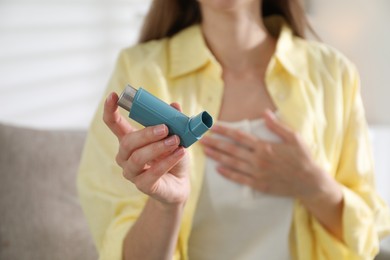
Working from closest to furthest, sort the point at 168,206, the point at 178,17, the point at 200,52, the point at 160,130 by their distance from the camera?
the point at 160,130, the point at 168,206, the point at 200,52, the point at 178,17

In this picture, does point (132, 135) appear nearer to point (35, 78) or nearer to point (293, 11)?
point (293, 11)

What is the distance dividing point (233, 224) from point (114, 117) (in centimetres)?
38

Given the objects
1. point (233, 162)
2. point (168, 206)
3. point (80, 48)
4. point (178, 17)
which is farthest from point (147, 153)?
point (80, 48)

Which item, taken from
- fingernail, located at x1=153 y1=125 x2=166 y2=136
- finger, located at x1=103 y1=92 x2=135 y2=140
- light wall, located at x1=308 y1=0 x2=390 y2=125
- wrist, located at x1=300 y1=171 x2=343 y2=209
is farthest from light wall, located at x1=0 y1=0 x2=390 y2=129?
fingernail, located at x1=153 y1=125 x2=166 y2=136

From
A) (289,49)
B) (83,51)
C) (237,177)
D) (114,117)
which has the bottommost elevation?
(83,51)

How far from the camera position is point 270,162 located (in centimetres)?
89

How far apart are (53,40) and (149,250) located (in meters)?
0.83

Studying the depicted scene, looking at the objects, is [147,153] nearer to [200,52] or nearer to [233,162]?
[233,162]

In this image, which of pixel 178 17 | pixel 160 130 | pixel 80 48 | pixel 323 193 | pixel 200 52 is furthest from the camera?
pixel 80 48

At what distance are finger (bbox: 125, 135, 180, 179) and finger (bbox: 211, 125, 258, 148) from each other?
31 centimetres

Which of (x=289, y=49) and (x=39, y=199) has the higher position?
(x=289, y=49)

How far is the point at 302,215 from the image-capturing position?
92cm

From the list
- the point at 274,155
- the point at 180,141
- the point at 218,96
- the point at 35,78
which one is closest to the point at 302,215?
the point at 274,155

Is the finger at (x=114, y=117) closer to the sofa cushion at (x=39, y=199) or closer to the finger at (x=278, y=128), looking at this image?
the finger at (x=278, y=128)
